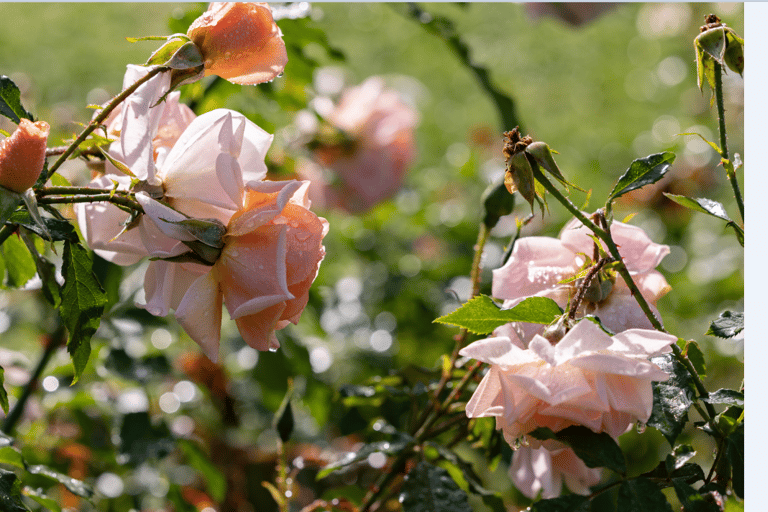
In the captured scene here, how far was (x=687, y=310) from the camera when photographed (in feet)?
4.33

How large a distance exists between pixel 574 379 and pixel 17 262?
0.46 meters

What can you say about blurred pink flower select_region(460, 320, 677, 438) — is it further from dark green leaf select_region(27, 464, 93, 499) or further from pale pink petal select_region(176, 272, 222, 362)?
dark green leaf select_region(27, 464, 93, 499)

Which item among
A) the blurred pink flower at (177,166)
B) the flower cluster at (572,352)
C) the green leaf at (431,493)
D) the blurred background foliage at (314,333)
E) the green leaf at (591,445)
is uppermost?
the blurred pink flower at (177,166)

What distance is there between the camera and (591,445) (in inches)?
17.1

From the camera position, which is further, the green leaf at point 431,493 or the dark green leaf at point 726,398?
the green leaf at point 431,493

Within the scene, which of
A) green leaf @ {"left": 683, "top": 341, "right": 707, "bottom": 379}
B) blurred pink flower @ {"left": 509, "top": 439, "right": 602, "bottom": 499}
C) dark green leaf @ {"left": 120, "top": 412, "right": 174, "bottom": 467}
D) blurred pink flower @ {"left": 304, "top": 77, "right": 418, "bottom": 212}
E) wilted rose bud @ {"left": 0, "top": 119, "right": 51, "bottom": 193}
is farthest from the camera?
blurred pink flower @ {"left": 304, "top": 77, "right": 418, "bottom": 212}

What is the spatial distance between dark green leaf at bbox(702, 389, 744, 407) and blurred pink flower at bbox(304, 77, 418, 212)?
46.6 inches

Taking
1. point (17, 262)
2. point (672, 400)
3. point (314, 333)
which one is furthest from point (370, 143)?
point (672, 400)

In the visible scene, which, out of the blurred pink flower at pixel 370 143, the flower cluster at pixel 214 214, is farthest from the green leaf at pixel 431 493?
the blurred pink flower at pixel 370 143

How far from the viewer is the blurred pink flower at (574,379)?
39cm

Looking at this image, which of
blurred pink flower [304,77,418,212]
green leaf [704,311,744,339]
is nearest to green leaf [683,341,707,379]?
green leaf [704,311,744,339]

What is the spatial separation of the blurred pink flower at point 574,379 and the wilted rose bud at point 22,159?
274mm

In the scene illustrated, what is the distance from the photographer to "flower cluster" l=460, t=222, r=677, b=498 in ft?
1.29

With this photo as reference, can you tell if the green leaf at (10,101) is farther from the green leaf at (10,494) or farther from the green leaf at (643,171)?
the green leaf at (643,171)
